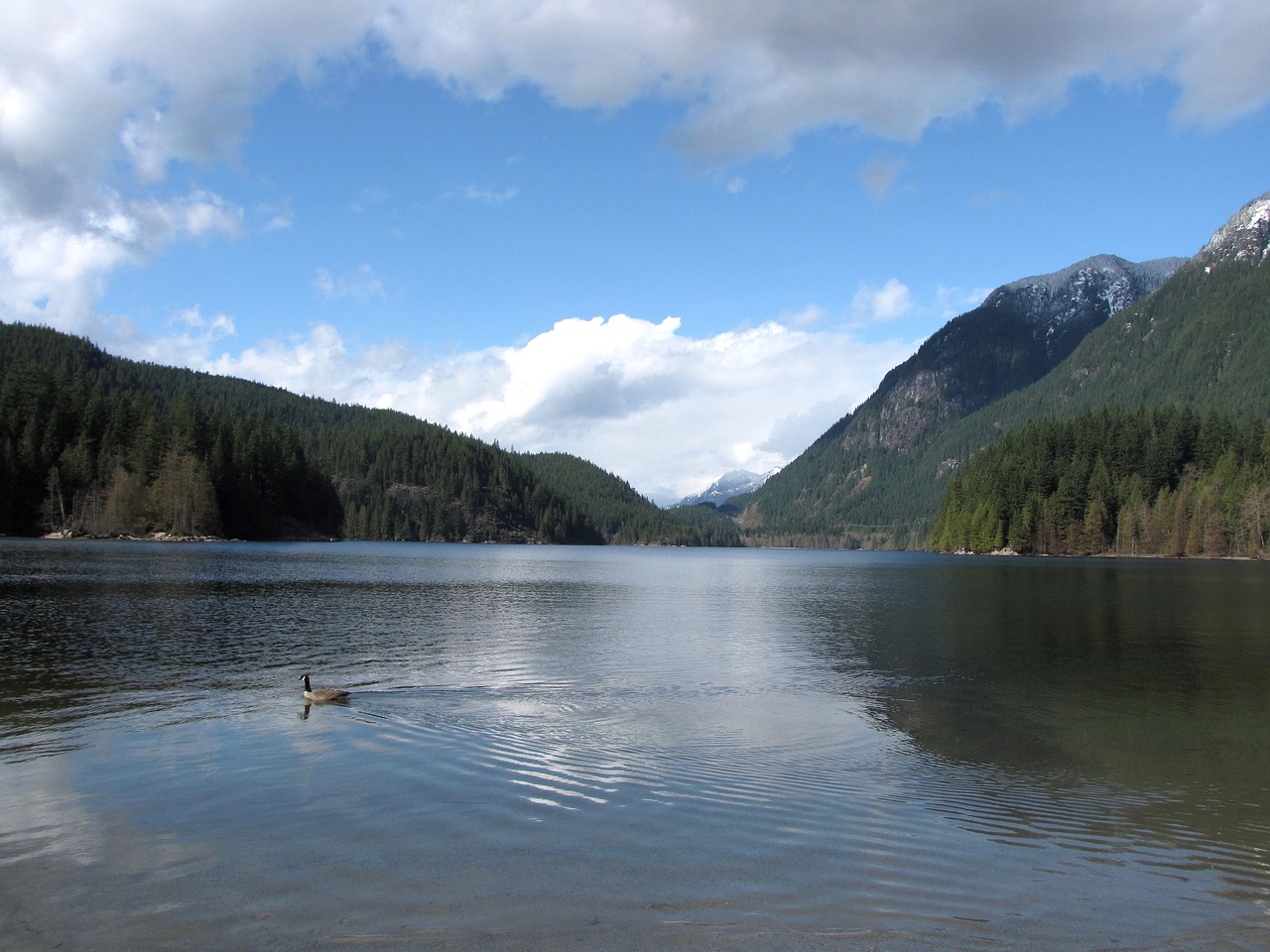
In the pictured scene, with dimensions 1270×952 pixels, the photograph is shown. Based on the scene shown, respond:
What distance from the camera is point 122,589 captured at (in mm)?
58562

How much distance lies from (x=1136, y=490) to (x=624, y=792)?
185989 millimetres

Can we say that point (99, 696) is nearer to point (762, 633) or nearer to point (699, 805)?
point (699, 805)

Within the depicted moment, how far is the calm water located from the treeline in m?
132

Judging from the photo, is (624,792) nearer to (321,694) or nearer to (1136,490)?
(321,694)

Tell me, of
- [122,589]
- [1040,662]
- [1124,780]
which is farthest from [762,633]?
[122,589]

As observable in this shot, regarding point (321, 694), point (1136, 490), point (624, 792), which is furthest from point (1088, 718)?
point (1136, 490)

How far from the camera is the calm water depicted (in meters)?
11.1

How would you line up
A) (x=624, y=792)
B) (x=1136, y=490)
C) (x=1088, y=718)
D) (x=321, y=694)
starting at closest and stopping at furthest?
(x=624, y=792) → (x=1088, y=718) → (x=321, y=694) → (x=1136, y=490)

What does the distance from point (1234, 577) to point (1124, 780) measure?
318 feet

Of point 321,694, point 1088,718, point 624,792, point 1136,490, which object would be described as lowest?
point 1088,718

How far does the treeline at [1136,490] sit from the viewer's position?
15075 centimetres

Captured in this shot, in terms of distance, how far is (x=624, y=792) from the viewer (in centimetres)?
1705

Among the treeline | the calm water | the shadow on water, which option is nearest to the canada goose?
the calm water

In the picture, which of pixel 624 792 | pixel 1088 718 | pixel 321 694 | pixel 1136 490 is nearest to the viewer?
pixel 624 792
